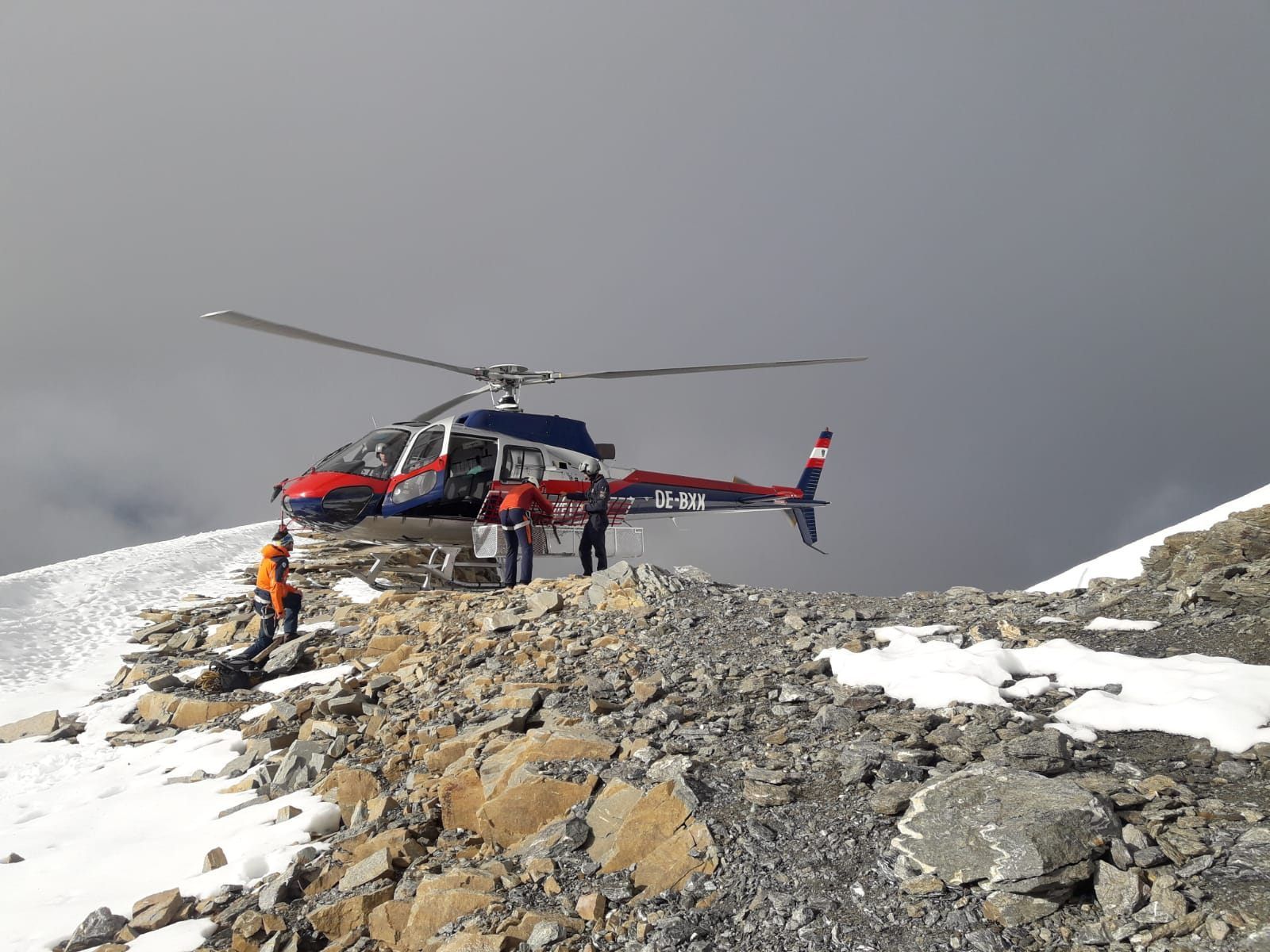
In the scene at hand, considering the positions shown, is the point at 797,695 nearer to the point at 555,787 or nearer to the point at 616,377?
the point at 555,787

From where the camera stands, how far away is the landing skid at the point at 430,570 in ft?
44.4

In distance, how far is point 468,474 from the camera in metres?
12.7

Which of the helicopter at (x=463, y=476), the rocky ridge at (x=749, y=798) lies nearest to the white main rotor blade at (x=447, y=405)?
the helicopter at (x=463, y=476)

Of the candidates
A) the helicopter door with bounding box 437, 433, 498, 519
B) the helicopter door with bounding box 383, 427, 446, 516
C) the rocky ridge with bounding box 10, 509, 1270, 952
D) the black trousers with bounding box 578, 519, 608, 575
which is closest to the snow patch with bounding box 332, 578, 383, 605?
the helicopter door with bounding box 383, 427, 446, 516

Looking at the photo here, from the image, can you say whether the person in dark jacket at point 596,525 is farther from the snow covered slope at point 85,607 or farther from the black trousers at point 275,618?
the snow covered slope at point 85,607

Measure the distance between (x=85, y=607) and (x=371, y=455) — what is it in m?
7.49

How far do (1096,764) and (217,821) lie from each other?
21.3 ft

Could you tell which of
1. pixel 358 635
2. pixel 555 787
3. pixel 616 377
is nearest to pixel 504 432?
pixel 616 377

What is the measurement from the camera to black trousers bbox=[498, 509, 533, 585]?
37.8 ft

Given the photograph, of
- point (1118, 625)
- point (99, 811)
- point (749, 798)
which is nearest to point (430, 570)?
point (99, 811)

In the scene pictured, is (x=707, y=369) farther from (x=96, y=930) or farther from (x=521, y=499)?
(x=96, y=930)

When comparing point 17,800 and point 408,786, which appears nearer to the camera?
point 408,786

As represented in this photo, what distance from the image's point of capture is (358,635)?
9.98 m

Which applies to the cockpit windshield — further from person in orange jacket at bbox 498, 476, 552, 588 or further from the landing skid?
person in orange jacket at bbox 498, 476, 552, 588
